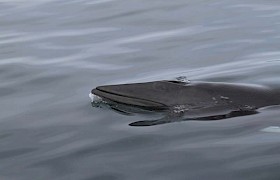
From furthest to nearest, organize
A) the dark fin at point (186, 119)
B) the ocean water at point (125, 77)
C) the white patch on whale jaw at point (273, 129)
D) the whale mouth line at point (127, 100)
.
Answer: the whale mouth line at point (127, 100)
the dark fin at point (186, 119)
the white patch on whale jaw at point (273, 129)
the ocean water at point (125, 77)

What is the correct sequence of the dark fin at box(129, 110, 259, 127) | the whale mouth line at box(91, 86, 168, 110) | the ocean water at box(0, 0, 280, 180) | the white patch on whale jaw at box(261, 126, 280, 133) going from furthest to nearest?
the whale mouth line at box(91, 86, 168, 110), the dark fin at box(129, 110, 259, 127), the white patch on whale jaw at box(261, 126, 280, 133), the ocean water at box(0, 0, 280, 180)

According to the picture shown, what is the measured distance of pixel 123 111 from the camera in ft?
23.4

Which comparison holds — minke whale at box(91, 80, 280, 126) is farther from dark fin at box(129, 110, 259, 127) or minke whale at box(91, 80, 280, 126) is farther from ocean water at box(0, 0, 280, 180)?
ocean water at box(0, 0, 280, 180)

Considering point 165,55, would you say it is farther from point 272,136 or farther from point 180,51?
point 272,136

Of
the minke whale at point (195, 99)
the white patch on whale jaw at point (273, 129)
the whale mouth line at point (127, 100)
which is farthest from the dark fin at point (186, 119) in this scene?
the white patch on whale jaw at point (273, 129)

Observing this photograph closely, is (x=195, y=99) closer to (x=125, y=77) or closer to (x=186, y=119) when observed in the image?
(x=186, y=119)

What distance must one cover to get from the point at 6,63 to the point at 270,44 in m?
4.11

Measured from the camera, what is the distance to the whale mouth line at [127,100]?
22.4ft

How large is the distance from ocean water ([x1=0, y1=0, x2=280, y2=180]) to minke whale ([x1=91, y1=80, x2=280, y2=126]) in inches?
4.4

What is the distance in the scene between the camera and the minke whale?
22.1 feet

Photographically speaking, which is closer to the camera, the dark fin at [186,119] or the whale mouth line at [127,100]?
the dark fin at [186,119]

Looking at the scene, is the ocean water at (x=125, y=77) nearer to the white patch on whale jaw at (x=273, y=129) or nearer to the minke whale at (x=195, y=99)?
the white patch on whale jaw at (x=273, y=129)

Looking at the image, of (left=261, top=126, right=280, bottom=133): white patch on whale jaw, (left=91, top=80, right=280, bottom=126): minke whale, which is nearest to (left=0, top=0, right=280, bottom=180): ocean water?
(left=261, top=126, right=280, bottom=133): white patch on whale jaw

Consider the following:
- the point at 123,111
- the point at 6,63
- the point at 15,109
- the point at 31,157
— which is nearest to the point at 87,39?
the point at 6,63
